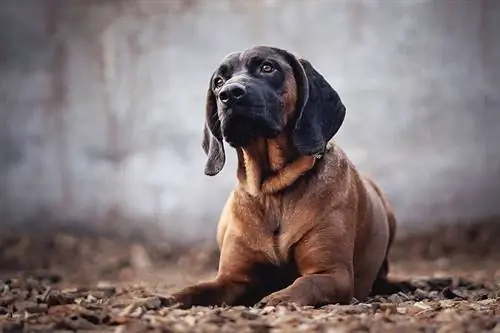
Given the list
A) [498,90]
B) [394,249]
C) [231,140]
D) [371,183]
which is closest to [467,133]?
[498,90]

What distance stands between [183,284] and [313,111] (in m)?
2.11

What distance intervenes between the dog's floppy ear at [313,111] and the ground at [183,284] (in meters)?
0.76

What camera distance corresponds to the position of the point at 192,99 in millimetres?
8719

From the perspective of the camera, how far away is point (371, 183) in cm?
525

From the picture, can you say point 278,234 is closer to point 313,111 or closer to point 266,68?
point 313,111

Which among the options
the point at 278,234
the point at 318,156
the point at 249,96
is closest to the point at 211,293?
the point at 278,234

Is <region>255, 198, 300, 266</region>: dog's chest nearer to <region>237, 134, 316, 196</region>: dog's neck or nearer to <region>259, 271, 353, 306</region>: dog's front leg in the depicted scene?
<region>237, 134, 316, 196</region>: dog's neck

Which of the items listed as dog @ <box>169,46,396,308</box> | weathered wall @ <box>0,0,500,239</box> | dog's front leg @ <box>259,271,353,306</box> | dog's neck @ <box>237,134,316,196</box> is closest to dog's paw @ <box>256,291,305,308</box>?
dog's front leg @ <box>259,271,353,306</box>

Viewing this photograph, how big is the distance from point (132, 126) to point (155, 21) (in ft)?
3.18

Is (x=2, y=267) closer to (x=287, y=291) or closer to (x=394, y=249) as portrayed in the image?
(x=394, y=249)

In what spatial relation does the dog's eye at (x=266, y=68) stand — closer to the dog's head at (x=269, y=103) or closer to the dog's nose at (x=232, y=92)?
the dog's head at (x=269, y=103)

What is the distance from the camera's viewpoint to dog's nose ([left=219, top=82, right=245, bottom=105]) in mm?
4082

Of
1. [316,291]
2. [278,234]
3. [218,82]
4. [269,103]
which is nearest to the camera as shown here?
[316,291]

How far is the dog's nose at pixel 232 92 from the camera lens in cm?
408
